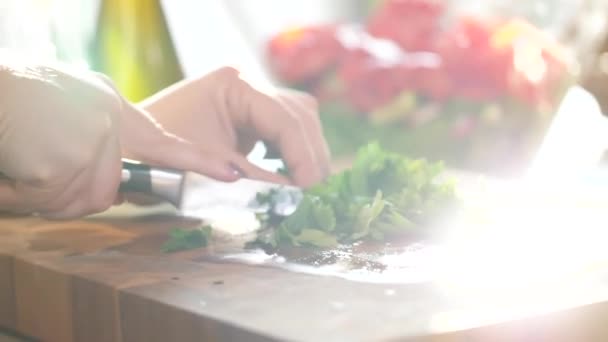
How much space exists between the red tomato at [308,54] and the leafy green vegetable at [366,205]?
72 centimetres

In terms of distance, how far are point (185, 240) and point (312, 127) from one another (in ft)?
0.78

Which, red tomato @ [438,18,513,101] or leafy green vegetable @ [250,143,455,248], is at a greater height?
red tomato @ [438,18,513,101]

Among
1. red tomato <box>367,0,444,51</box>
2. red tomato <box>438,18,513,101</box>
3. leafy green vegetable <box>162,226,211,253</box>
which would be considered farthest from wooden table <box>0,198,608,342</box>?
red tomato <box>367,0,444,51</box>

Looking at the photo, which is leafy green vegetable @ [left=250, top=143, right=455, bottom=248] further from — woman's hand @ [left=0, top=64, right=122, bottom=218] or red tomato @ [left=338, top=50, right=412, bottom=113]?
red tomato @ [left=338, top=50, right=412, bottom=113]

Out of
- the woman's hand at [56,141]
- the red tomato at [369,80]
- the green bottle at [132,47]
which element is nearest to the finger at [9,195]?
the woman's hand at [56,141]

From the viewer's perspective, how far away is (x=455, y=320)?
49 cm

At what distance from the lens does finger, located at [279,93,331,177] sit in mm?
867

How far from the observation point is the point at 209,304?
521 millimetres

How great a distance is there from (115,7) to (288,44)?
1.85ft

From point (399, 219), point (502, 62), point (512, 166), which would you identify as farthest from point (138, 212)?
point (502, 62)

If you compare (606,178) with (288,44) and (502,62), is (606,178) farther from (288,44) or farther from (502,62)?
(288,44)

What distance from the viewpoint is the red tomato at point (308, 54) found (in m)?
1.50

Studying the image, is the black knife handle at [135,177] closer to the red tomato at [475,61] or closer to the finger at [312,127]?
the finger at [312,127]

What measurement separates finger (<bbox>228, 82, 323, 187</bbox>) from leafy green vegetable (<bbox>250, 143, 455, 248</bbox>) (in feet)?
0.12
